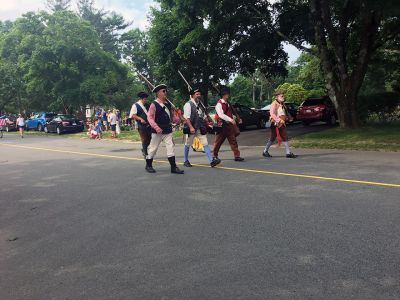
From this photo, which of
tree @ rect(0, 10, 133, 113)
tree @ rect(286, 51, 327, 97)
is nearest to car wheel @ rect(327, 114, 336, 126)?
tree @ rect(286, 51, 327, 97)

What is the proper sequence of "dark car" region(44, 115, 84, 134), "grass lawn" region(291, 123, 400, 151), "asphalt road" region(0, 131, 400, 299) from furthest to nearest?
"dark car" region(44, 115, 84, 134)
"grass lawn" region(291, 123, 400, 151)
"asphalt road" region(0, 131, 400, 299)

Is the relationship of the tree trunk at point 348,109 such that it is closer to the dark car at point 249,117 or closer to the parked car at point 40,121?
the dark car at point 249,117

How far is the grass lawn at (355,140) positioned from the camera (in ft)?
40.8

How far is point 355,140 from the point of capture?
45.3ft

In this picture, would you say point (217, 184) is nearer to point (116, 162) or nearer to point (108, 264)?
point (108, 264)

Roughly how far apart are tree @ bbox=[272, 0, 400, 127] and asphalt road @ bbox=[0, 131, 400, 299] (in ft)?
29.6

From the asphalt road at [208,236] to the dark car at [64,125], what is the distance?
23.0 m

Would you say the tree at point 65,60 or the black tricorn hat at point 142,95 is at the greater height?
the tree at point 65,60

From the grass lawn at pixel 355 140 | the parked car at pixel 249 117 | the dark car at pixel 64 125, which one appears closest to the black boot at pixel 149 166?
the grass lawn at pixel 355 140

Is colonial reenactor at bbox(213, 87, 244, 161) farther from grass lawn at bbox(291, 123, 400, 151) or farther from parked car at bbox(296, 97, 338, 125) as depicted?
parked car at bbox(296, 97, 338, 125)

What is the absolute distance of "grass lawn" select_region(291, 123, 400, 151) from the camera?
12438 millimetres

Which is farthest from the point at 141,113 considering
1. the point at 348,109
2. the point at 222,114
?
the point at 348,109

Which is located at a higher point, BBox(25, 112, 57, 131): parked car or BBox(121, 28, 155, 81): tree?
BBox(121, 28, 155, 81): tree

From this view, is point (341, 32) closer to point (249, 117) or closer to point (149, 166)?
point (249, 117)
